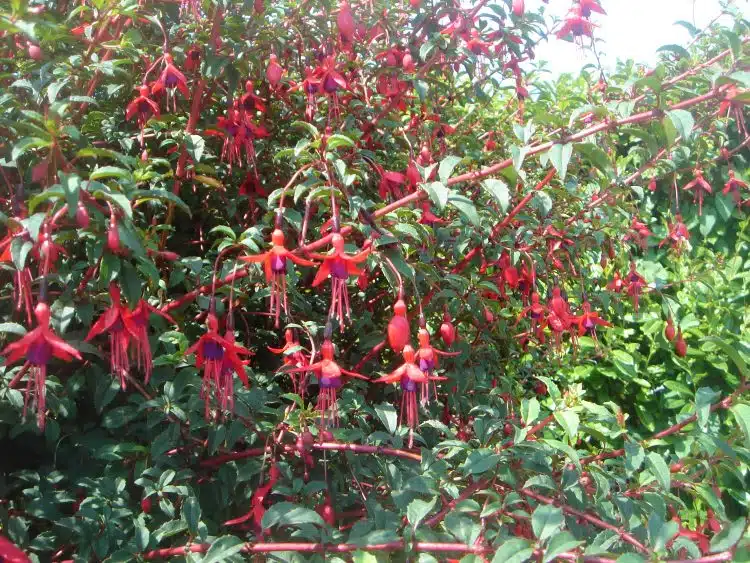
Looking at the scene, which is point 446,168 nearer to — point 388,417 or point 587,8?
point 388,417

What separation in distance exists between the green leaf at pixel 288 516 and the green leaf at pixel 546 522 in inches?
9.5

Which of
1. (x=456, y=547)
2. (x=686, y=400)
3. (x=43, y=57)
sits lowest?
(x=686, y=400)

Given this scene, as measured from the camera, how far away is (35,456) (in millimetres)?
1073

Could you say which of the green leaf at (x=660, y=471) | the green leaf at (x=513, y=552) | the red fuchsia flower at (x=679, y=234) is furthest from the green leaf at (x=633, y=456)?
the red fuchsia flower at (x=679, y=234)

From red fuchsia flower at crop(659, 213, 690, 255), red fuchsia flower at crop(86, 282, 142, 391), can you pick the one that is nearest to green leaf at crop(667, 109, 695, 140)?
red fuchsia flower at crop(86, 282, 142, 391)

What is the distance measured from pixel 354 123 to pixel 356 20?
0.67 ft

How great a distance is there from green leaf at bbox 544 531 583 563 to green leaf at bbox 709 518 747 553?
16cm

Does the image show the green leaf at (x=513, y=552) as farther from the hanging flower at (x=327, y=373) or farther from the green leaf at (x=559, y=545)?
the hanging flower at (x=327, y=373)

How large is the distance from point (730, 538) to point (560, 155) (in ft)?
1.53

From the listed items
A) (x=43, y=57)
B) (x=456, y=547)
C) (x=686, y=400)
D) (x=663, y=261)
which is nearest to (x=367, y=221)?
(x=456, y=547)

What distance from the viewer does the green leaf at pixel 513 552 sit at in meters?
0.68

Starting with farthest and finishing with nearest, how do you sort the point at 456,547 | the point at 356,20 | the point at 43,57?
1. the point at 356,20
2. the point at 43,57
3. the point at 456,547

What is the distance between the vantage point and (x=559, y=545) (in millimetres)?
672

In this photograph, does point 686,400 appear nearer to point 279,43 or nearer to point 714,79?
point 714,79
